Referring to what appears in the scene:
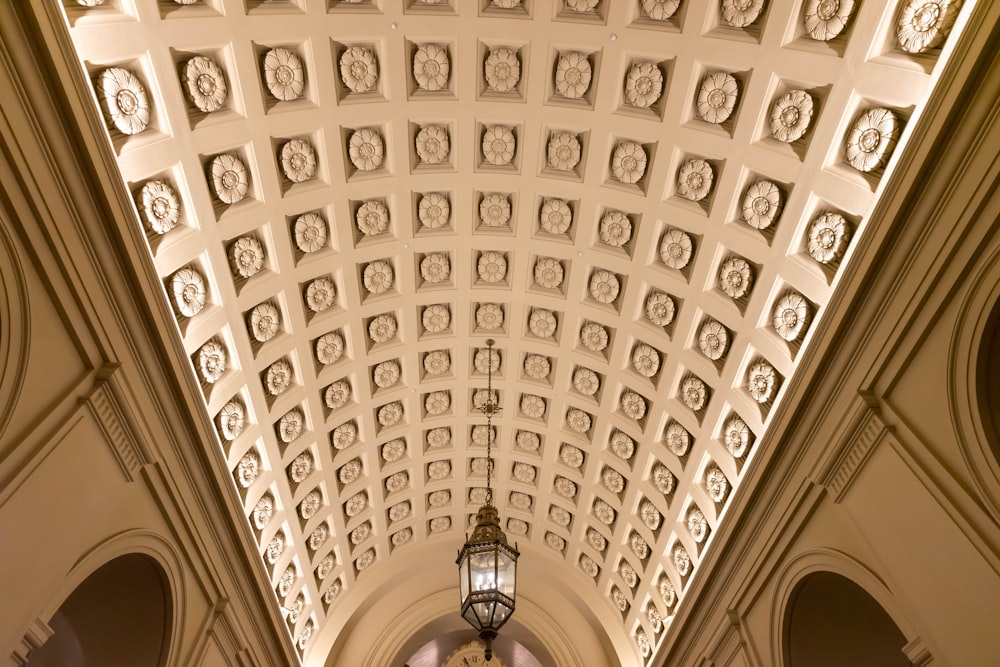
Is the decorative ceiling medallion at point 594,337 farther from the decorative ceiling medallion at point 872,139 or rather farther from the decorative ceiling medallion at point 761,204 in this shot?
the decorative ceiling medallion at point 872,139

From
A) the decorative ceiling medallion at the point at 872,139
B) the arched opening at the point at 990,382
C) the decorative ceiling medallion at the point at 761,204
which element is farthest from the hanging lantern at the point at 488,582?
the decorative ceiling medallion at the point at 872,139

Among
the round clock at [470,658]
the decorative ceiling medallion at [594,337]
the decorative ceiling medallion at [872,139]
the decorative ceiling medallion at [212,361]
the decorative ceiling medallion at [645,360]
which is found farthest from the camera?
the round clock at [470,658]

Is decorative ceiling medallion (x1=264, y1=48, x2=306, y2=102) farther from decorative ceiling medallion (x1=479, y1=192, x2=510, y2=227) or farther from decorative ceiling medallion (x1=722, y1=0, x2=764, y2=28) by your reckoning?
decorative ceiling medallion (x1=722, y1=0, x2=764, y2=28)

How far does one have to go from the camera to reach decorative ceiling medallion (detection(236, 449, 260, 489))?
378 inches

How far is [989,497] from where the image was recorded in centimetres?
553

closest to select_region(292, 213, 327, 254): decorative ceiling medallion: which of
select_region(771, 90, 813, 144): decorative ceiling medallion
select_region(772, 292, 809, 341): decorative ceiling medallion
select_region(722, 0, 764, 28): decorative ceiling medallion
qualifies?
select_region(722, 0, 764, 28): decorative ceiling medallion

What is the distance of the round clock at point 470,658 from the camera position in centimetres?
1552

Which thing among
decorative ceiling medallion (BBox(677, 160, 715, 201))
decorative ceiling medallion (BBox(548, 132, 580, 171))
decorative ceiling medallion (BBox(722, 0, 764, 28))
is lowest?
decorative ceiling medallion (BBox(722, 0, 764, 28))

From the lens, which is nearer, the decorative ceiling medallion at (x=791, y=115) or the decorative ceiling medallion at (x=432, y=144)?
the decorative ceiling medallion at (x=791, y=115)

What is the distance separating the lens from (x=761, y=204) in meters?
7.98

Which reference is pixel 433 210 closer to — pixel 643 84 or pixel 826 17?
pixel 643 84

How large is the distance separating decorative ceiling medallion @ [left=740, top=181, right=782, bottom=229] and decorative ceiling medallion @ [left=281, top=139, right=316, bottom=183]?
5.30 m

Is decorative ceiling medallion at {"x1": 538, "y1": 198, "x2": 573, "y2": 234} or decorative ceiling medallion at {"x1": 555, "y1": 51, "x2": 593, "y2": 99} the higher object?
decorative ceiling medallion at {"x1": 538, "y1": 198, "x2": 573, "y2": 234}

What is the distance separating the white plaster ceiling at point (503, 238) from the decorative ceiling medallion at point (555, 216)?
4 centimetres
